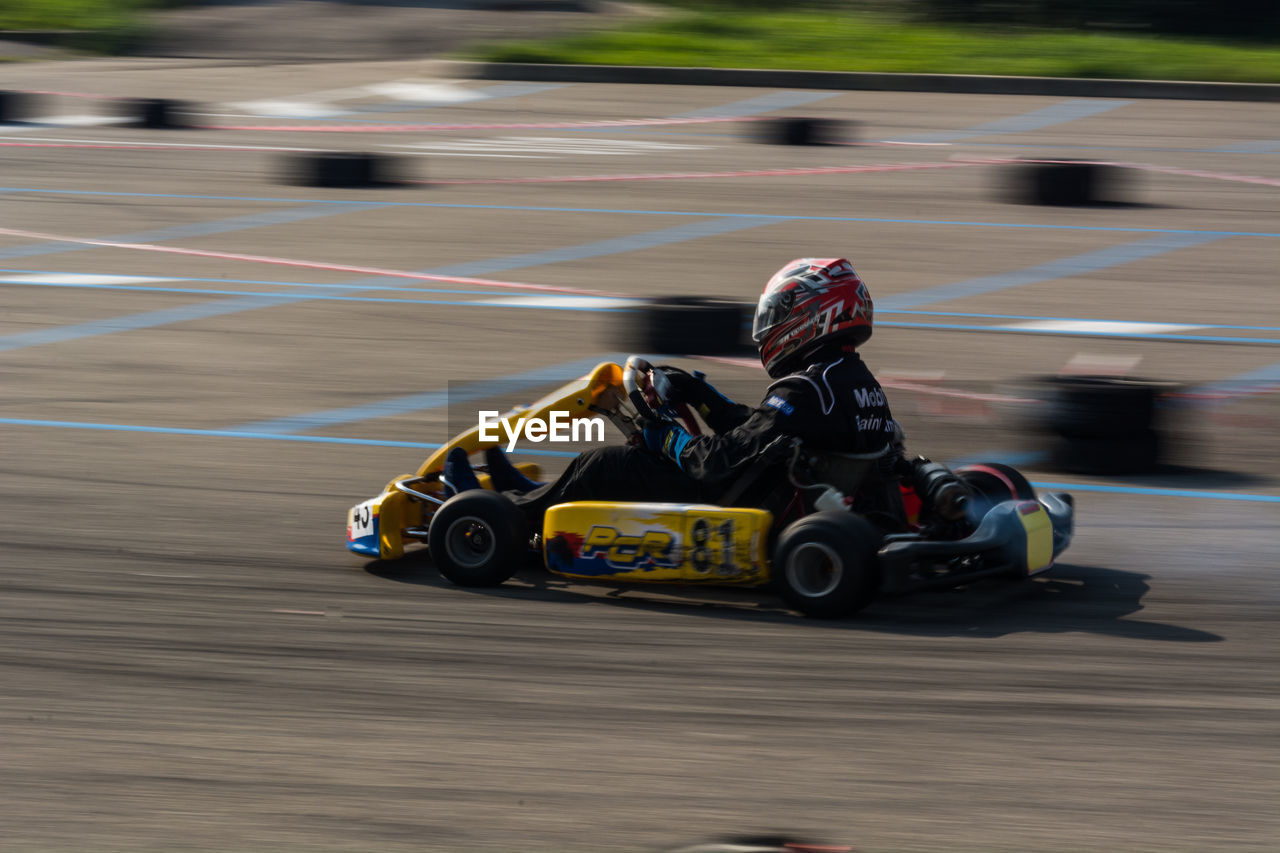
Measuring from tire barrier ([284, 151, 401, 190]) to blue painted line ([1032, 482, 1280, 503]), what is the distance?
33.3 ft

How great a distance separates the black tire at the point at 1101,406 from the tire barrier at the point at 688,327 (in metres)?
2.41

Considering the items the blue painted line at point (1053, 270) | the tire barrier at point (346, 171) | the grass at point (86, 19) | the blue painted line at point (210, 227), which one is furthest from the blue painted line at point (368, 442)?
the grass at point (86, 19)

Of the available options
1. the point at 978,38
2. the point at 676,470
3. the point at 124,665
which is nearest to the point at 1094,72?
the point at 978,38

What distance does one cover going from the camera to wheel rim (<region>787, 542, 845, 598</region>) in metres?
5.61

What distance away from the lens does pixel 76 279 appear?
41.4 ft

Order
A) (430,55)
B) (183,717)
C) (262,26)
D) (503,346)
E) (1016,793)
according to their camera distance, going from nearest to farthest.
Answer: (1016,793), (183,717), (503,346), (430,55), (262,26)

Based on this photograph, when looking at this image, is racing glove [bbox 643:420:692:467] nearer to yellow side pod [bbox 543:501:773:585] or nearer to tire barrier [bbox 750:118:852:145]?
yellow side pod [bbox 543:501:773:585]

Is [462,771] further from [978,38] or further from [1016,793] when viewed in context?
[978,38]

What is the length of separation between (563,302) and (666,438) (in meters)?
5.64

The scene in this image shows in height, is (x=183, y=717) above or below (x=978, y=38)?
below

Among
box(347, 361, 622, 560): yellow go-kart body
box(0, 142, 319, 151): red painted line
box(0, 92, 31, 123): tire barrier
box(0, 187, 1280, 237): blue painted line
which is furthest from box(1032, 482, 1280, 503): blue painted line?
box(0, 92, 31, 123): tire barrier

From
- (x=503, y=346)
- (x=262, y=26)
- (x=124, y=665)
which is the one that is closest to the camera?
(x=124, y=665)

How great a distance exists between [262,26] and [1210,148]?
18.5 m

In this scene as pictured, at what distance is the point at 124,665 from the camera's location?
5434 millimetres
